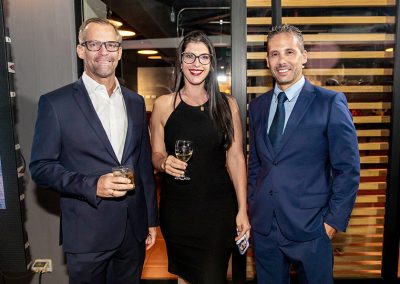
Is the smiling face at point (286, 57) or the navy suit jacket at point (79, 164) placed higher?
the smiling face at point (286, 57)

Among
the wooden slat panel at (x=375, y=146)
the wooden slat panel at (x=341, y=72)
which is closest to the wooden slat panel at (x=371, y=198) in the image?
the wooden slat panel at (x=375, y=146)

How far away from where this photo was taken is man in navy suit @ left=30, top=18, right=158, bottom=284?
5.75 ft

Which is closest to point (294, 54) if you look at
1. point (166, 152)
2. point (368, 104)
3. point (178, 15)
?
point (166, 152)

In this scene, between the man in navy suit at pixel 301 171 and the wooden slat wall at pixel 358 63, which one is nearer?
the man in navy suit at pixel 301 171

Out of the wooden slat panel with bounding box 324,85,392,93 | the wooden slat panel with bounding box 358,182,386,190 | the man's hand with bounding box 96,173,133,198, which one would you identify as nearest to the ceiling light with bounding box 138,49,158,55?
the wooden slat panel with bounding box 324,85,392,93

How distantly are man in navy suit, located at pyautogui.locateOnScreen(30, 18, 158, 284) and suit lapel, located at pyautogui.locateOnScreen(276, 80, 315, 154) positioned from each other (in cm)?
84

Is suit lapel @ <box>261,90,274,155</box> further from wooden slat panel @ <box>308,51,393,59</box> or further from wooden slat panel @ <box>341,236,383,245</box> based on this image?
wooden slat panel @ <box>341,236,383,245</box>

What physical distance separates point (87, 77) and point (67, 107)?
0.73 ft

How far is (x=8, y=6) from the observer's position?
2646 mm

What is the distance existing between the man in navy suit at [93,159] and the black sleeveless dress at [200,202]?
263mm

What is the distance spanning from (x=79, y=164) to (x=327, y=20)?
2303 mm

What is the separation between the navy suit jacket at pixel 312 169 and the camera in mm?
1900

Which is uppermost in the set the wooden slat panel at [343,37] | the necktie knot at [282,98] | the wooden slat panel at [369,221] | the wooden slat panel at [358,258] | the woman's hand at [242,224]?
Result: the wooden slat panel at [343,37]

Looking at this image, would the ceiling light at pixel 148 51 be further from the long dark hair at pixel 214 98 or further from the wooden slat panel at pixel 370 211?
the wooden slat panel at pixel 370 211
